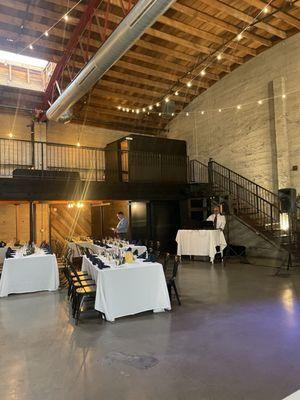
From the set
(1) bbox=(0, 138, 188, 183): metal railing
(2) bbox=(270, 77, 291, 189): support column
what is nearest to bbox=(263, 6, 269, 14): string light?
(2) bbox=(270, 77, 291, 189): support column

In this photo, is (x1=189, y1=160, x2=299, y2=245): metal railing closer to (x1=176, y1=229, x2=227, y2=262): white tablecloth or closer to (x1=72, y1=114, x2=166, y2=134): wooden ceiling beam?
(x1=176, y1=229, x2=227, y2=262): white tablecloth

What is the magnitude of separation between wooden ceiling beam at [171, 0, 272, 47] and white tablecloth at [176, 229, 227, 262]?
6.11 m

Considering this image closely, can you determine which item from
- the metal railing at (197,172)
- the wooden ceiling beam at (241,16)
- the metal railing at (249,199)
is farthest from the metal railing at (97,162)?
the wooden ceiling beam at (241,16)

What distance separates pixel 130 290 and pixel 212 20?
8267 millimetres

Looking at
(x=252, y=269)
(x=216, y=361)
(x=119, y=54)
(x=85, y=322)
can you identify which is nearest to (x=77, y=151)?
(x=119, y=54)

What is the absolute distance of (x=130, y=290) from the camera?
16.1 ft

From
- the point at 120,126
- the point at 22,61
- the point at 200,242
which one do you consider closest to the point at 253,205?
the point at 200,242

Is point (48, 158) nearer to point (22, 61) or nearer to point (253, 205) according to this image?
point (22, 61)

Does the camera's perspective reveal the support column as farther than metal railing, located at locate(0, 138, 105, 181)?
No

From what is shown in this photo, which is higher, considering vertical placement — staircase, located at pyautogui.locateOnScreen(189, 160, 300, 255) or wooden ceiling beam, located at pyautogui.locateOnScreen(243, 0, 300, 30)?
wooden ceiling beam, located at pyautogui.locateOnScreen(243, 0, 300, 30)

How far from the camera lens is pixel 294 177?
1026cm

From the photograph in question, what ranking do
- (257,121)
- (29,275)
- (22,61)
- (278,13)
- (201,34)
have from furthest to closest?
(22,61)
(257,121)
(201,34)
(278,13)
(29,275)

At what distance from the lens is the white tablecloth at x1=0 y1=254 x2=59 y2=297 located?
6.52 metres

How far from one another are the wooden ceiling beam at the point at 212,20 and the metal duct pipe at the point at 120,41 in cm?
365
